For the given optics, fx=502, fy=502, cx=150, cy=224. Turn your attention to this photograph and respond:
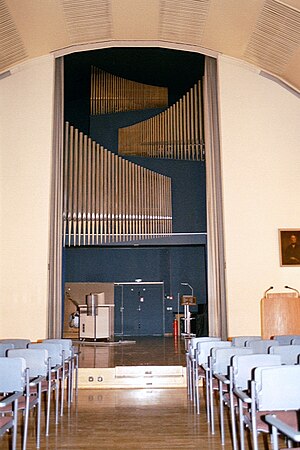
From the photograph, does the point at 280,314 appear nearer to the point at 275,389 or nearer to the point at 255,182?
the point at 255,182

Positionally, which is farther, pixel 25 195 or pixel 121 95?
pixel 121 95

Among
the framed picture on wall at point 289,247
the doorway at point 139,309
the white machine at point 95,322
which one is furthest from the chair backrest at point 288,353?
the doorway at point 139,309

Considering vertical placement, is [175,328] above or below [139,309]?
below

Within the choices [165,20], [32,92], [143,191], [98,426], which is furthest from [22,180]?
[98,426]

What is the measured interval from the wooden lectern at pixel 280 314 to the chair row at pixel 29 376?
11.3ft

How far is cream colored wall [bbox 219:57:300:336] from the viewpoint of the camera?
28.7 feet

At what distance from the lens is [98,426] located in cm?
500

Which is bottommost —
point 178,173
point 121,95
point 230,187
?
point 230,187

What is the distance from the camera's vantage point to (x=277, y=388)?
3.10m

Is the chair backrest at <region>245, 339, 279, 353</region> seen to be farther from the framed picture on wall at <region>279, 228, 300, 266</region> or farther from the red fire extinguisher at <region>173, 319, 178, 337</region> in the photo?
the red fire extinguisher at <region>173, 319, 178, 337</region>

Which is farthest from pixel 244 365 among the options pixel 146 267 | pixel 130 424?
pixel 146 267

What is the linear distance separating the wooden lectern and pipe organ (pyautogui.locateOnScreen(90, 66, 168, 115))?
580 centimetres

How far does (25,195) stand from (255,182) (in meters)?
4.10

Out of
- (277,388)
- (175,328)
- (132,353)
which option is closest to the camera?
(277,388)
